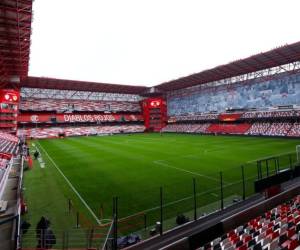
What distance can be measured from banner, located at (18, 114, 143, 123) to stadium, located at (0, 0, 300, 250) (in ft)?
1.34

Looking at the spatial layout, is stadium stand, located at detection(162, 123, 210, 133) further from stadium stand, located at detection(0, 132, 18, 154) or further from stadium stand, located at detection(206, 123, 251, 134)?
stadium stand, located at detection(0, 132, 18, 154)

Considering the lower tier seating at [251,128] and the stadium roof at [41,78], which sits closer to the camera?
the stadium roof at [41,78]

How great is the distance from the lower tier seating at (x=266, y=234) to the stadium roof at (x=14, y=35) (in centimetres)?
2720

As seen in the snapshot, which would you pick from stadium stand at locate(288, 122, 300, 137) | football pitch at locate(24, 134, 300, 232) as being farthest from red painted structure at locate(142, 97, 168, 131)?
football pitch at locate(24, 134, 300, 232)

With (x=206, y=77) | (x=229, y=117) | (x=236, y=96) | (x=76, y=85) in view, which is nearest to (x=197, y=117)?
(x=229, y=117)

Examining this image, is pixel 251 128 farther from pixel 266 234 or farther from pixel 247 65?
pixel 266 234

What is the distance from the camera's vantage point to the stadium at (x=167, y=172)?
25.0 ft

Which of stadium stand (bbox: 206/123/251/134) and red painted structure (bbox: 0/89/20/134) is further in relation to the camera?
red painted structure (bbox: 0/89/20/134)

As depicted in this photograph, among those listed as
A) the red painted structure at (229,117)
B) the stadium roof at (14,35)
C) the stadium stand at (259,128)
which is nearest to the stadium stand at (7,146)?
the stadium roof at (14,35)

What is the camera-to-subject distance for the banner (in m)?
65.4

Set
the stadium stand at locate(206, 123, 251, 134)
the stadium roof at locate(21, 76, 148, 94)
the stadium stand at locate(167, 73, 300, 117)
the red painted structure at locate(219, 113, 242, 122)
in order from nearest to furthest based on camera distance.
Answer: the stadium stand at locate(167, 73, 300, 117) → the stadium stand at locate(206, 123, 251, 134) → the red painted structure at locate(219, 113, 242, 122) → the stadium roof at locate(21, 76, 148, 94)

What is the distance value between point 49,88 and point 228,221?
7073 centimetres

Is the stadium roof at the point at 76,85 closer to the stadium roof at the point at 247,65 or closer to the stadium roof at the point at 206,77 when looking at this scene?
the stadium roof at the point at 206,77

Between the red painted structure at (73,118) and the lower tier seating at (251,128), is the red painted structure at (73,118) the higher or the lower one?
the higher one
